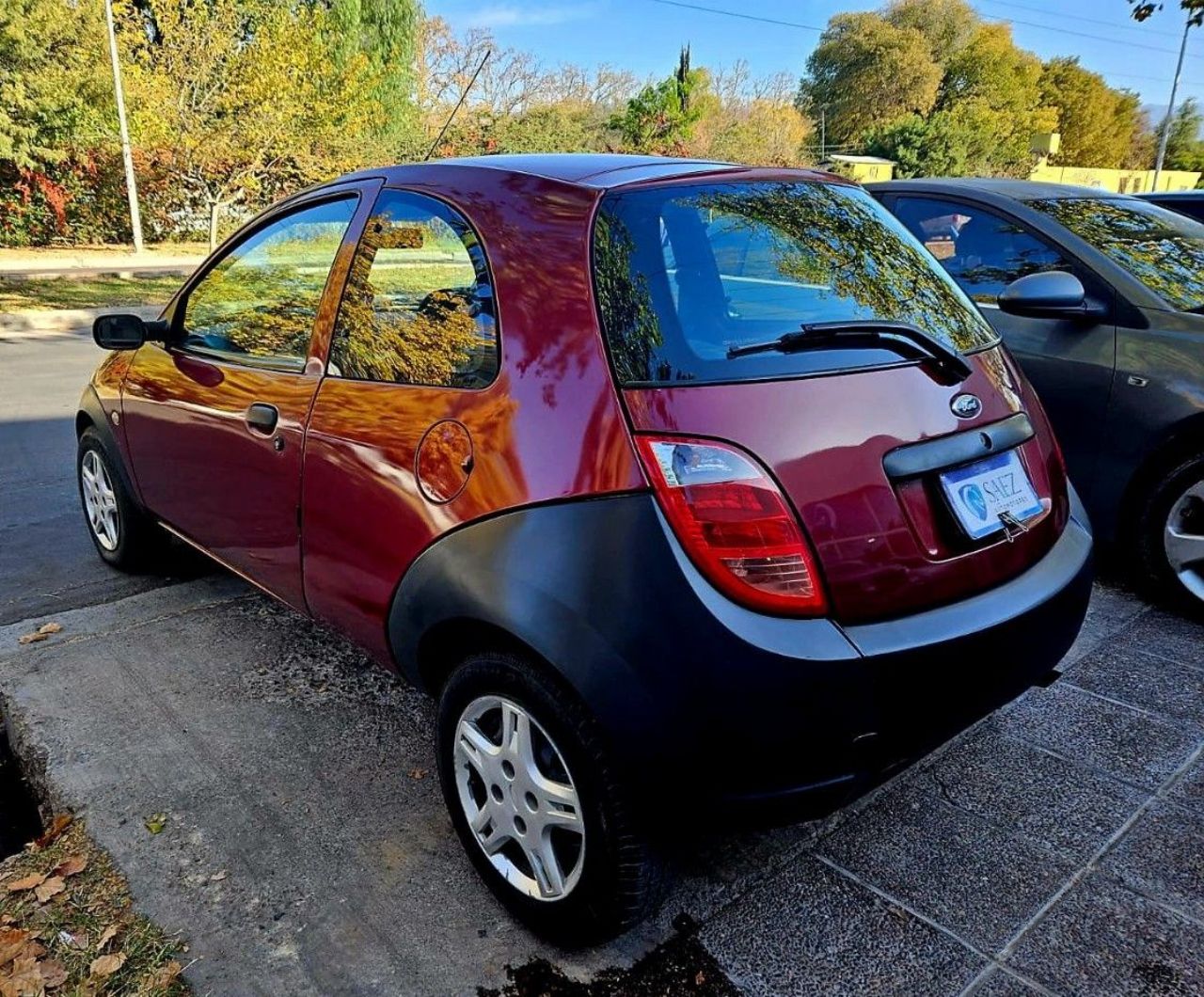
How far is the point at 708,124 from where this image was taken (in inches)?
1608

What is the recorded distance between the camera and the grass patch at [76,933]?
6.31ft

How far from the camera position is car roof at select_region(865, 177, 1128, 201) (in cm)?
443

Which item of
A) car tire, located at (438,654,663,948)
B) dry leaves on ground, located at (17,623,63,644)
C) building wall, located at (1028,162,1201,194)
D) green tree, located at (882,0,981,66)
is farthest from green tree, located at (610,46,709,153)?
green tree, located at (882,0,981,66)

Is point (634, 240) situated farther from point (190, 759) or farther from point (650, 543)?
point (190, 759)

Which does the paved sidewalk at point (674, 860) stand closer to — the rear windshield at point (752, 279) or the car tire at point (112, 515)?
the car tire at point (112, 515)

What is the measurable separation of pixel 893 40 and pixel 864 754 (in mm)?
65597

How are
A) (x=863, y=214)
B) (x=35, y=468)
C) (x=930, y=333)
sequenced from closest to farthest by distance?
(x=930, y=333) < (x=863, y=214) < (x=35, y=468)

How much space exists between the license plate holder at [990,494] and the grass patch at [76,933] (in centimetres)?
195

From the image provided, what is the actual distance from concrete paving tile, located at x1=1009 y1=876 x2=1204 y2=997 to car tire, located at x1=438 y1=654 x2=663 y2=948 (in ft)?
2.92

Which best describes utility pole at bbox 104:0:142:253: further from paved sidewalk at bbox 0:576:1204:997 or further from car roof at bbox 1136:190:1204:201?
car roof at bbox 1136:190:1204:201

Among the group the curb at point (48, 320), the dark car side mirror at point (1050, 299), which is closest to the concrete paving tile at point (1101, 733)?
the dark car side mirror at point (1050, 299)

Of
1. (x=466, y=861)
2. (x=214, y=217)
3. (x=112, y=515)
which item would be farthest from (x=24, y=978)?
(x=214, y=217)

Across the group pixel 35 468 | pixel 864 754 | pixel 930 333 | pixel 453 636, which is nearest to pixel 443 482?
pixel 453 636

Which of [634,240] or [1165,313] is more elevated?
[634,240]
